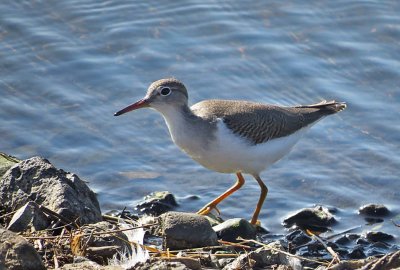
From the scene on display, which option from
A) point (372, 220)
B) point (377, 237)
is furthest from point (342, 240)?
point (372, 220)

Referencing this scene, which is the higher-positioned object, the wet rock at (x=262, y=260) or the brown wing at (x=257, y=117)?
the brown wing at (x=257, y=117)

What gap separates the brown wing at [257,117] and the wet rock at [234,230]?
1.33 meters

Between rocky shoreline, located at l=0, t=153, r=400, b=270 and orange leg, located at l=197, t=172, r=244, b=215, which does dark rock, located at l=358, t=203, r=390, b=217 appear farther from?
orange leg, located at l=197, t=172, r=244, b=215

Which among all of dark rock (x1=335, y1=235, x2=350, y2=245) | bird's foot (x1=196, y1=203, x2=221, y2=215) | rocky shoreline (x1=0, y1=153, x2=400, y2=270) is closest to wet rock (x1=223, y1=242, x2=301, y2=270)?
rocky shoreline (x1=0, y1=153, x2=400, y2=270)

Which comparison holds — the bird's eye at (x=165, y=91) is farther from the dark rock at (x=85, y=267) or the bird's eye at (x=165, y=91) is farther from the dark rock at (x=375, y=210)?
the dark rock at (x=85, y=267)

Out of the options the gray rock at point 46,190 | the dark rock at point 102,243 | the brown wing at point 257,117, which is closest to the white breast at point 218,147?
the brown wing at point 257,117

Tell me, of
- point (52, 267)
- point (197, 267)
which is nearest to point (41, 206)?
point (52, 267)

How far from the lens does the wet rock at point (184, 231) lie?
788cm

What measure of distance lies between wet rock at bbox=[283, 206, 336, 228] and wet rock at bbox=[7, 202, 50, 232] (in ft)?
11.7

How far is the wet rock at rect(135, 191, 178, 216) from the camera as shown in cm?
1030

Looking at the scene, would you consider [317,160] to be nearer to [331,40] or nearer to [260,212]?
[260,212]

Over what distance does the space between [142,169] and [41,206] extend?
3800mm

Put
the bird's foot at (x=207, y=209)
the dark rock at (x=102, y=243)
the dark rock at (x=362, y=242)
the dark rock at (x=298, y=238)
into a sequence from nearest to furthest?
the dark rock at (x=102, y=243) < the dark rock at (x=298, y=238) < the dark rock at (x=362, y=242) < the bird's foot at (x=207, y=209)

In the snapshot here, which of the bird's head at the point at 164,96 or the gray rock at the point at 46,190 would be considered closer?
the gray rock at the point at 46,190
